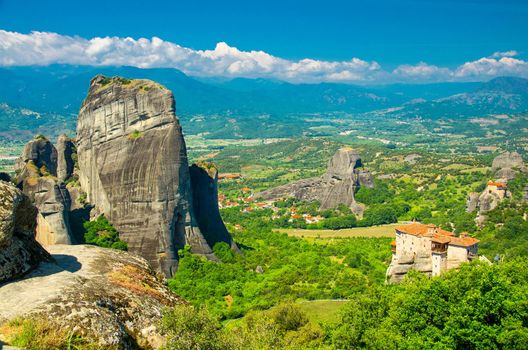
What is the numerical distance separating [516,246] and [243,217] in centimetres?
5900

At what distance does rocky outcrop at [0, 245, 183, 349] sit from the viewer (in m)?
7.64

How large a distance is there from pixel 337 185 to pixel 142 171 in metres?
70.6

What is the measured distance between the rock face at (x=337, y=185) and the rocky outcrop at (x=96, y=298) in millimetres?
94903

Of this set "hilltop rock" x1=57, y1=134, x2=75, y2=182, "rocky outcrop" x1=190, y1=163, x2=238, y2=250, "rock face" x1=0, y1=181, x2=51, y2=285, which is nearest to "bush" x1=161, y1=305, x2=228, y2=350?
"rock face" x1=0, y1=181, x2=51, y2=285

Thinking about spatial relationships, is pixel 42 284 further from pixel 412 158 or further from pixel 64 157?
pixel 412 158

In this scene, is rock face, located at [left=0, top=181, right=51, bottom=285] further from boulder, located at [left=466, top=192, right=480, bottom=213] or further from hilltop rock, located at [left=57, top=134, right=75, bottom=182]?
boulder, located at [left=466, top=192, right=480, bottom=213]

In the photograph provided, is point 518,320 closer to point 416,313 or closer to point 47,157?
point 416,313

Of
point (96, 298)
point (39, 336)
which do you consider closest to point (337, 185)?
point (96, 298)

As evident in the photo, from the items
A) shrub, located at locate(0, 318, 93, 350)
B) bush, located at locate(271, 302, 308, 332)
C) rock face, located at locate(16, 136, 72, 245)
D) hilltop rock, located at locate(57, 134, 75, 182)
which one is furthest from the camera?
hilltop rock, located at locate(57, 134, 75, 182)

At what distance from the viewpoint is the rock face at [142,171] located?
1834 inches

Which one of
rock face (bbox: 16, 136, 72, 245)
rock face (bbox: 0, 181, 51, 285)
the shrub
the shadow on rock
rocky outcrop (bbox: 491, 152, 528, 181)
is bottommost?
rocky outcrop (bbox: 491, 152, 528, 181)

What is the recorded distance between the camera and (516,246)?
53062mm

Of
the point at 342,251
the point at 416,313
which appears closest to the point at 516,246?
the point at 342,251

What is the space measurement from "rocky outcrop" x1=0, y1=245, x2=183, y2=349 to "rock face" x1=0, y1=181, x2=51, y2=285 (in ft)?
0.71
